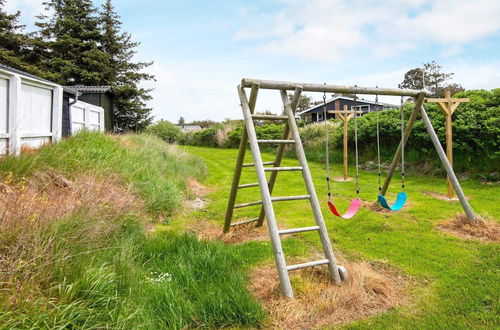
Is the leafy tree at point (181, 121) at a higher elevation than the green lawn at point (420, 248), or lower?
higher

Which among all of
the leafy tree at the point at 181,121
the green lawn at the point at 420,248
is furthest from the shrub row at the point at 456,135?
the leafy tree at the point at 181,121

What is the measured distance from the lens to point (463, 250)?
4.04 metres

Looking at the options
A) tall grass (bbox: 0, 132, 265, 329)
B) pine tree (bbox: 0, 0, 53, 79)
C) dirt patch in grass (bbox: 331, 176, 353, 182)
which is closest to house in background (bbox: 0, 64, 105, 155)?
tall grass (bbox: 0, 132, 265, 329)

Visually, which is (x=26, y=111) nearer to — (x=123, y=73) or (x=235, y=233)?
(x=235, y=233)

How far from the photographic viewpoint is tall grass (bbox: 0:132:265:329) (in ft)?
6.85

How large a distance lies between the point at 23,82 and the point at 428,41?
12.8 meters

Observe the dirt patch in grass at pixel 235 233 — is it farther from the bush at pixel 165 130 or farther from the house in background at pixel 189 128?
the house in background at pixel 189 128

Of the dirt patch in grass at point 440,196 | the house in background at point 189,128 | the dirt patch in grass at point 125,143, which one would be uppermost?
the house in background at point 189,128

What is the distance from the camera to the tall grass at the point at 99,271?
209cm

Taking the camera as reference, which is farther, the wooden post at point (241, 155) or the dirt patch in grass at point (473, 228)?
the dirt patch in grass at point (473, 228)

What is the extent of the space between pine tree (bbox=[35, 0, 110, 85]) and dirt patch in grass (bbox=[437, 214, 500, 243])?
2589cm

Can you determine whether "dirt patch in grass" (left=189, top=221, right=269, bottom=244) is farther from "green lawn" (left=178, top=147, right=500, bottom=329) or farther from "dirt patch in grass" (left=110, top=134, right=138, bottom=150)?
"dirt patch in grass" (left=110, top=134, right=138, bottom=150)

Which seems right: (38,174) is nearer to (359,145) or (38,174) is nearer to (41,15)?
(359,145)

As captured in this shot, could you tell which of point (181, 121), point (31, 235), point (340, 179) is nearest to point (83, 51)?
point (340, 179)
